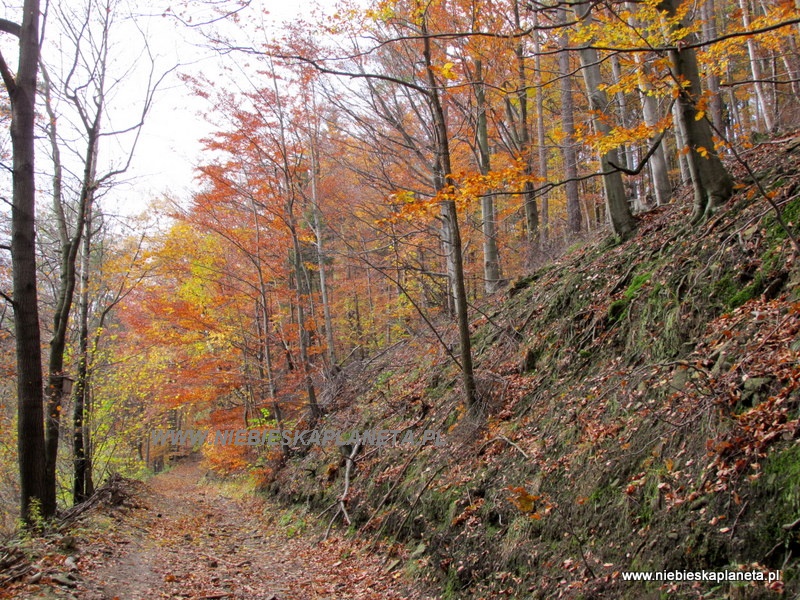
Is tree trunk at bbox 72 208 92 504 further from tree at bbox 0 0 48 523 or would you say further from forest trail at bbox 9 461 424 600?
tree at bbox 0 0 48 523

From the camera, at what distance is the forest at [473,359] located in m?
3.64

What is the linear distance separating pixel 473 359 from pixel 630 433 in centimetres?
426

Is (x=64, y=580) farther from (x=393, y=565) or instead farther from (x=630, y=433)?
(x=630, y=433)

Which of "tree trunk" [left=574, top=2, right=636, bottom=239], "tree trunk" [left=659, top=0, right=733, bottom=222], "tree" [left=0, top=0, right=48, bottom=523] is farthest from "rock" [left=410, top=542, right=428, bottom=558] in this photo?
"tree trunk" [left=574, top=2, right=636, bottom=239]

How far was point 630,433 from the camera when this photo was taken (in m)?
4.25

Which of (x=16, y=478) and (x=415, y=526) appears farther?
(x=16, y=478)

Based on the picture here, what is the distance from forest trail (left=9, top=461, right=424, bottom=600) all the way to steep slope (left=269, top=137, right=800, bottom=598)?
1.83 feet

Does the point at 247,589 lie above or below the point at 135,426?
below

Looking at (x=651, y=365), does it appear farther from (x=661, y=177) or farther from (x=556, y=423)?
(x=661, y=177)

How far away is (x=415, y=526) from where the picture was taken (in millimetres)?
6215

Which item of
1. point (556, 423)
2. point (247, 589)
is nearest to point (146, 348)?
point (247, 589)

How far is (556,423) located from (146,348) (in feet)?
46.2

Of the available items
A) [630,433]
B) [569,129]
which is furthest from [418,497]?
[569,129]

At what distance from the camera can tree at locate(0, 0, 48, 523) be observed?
20.8 ft
